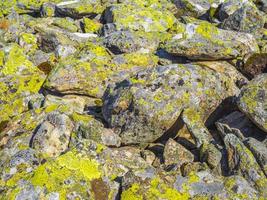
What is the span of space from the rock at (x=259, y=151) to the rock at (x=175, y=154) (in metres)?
2.03

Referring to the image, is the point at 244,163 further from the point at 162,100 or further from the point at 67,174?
the point at 67,174

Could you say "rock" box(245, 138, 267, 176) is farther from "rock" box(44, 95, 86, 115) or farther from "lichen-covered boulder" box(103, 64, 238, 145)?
"rock" box(44, 95, 86, 115)

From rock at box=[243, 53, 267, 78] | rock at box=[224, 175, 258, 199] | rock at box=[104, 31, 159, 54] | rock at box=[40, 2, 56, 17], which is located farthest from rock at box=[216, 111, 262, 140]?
rock at box=[40, 2, 56, 17]

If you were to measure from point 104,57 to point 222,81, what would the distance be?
6.53 m

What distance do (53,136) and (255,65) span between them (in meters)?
9.88

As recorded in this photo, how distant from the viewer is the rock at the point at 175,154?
43.1ft

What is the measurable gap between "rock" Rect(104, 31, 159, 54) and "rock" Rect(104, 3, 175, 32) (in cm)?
386

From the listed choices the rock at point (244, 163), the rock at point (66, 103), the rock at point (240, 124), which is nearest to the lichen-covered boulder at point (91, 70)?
the rock at point (66, 103)

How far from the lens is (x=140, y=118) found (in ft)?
48.1

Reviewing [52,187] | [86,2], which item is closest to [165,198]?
[52,187]

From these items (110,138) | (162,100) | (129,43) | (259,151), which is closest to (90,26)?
(129,43)

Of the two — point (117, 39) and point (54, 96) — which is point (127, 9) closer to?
point (117, 39)

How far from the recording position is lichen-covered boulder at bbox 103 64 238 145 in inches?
576

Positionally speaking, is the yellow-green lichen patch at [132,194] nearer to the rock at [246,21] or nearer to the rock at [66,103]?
the rock at [66,103]
